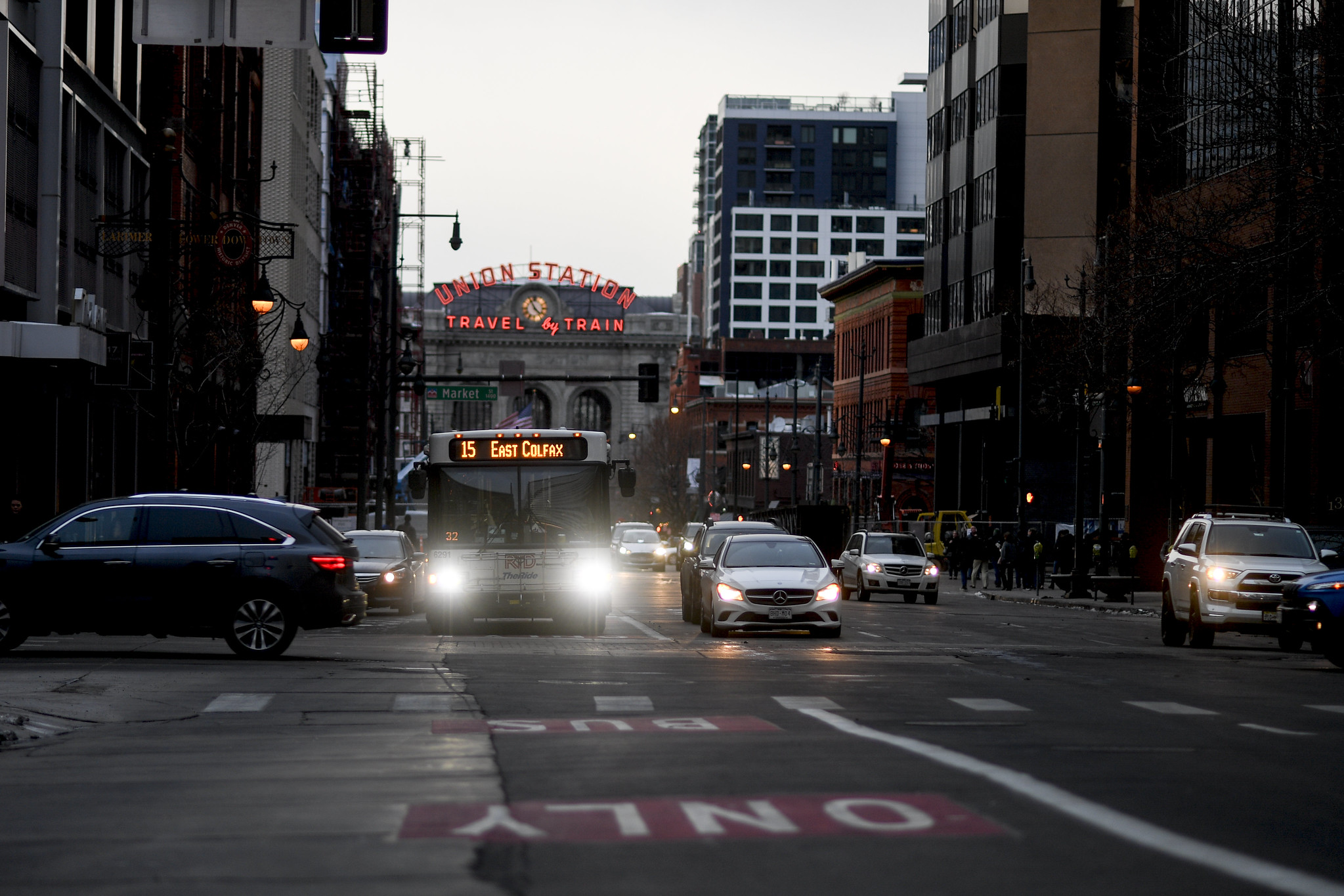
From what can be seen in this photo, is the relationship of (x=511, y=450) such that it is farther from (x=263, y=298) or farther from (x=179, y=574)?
(x=179, y=574)

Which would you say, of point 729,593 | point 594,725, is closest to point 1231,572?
point 729,593

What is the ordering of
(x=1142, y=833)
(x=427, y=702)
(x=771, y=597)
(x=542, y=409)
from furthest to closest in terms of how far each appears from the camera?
(x=542, y=409) → (x=771, y=597) → (x=427, y=702) → (x=1142, y=833)

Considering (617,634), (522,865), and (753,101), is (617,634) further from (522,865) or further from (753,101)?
(753,101)

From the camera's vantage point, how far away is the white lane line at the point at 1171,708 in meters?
14.4

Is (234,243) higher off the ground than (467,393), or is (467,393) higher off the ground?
(234,243)

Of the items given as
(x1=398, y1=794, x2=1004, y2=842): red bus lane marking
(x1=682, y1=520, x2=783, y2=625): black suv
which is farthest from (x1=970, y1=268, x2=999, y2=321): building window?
(x1=398, y1=794, x2=1004, y2=842): red bus lane marking

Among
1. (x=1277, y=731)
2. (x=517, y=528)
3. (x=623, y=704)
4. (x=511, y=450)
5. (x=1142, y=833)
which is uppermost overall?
(x=511, y=450)

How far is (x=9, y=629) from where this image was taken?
19922 millimetres

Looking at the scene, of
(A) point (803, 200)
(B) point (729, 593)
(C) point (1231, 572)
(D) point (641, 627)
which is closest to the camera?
(C) point (1231, 572)

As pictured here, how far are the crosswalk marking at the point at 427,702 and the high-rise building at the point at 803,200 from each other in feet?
576

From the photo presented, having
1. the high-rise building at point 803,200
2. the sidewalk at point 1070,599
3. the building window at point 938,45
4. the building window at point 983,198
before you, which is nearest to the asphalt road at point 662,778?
the sidewalk at point 1070,599

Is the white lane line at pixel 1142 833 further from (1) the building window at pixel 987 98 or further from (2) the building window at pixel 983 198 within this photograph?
(1) the building window at pixel 987 98

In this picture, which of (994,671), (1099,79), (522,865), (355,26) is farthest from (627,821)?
(1099,79)

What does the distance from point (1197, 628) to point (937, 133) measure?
64086mm
